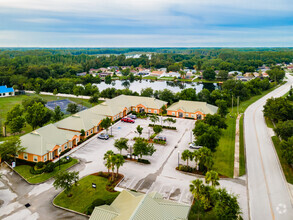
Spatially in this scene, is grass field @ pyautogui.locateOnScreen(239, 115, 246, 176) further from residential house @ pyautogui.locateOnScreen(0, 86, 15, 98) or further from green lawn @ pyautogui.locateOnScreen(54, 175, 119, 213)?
residential house @ pyautogui.locateOnScreen(0, 86, 15, 98)

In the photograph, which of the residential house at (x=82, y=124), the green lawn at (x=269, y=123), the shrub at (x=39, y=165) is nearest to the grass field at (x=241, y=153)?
the green lawn at (x=269, y=123)

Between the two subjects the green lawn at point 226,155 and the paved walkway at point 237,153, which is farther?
the green lawn at point 226,155

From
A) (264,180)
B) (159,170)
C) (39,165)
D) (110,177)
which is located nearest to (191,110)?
(159,170)

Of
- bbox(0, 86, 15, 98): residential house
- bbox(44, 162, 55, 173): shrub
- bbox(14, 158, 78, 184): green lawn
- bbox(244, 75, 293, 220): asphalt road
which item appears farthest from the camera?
bbox(0, 86, 15, 98): residential house

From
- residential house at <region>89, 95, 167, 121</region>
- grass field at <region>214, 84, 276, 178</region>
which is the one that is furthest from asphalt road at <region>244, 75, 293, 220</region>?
residential house at <region>89, 95, 167, 121</region>

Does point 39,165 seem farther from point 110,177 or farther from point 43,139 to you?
point 110,177

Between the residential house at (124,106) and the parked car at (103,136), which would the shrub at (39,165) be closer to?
the parked car at (103,136)

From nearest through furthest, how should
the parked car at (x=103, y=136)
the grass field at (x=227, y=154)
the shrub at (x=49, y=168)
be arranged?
the shrub at (x=49, y=168) → the grass field at (x=227, y=154) → the parked car at (x=103, y=136)
